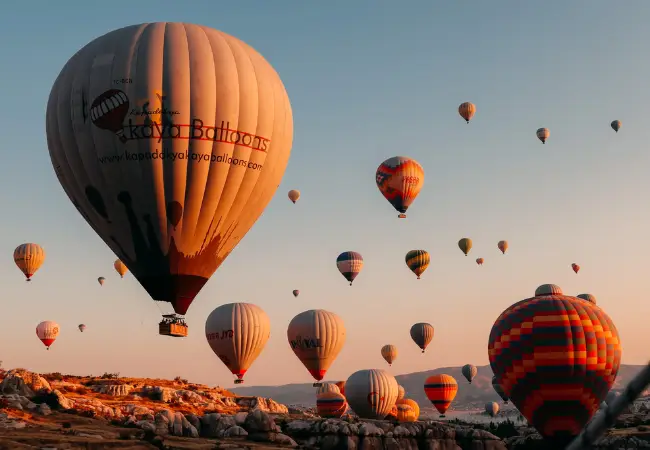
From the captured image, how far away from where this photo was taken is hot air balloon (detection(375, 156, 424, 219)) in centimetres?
→ 6956

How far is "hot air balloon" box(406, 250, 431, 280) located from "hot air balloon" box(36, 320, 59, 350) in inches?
1670

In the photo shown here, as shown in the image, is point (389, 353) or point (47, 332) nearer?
point (47, 332)

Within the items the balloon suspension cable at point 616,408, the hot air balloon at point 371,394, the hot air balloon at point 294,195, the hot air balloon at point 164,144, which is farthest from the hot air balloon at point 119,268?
the balloon suspension cable at point 616,408

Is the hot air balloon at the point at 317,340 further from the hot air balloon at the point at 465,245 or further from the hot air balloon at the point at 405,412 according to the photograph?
the hot air balloon at the point at 465,245

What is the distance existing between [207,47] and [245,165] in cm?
572

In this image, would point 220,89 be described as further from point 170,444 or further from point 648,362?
point 648,362

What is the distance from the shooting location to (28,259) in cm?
7938

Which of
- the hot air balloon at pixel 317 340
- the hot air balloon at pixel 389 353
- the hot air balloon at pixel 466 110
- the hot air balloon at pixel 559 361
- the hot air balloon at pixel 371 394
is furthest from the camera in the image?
the hot air balloon at pixel 389 353

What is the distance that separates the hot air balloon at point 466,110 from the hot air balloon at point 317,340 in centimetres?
2539

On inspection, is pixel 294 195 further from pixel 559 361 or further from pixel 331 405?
pixel 559 361

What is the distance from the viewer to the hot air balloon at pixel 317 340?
75.0 meters

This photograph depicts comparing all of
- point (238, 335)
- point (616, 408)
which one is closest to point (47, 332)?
point (238, 335)

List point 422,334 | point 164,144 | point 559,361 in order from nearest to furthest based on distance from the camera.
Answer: point 164,144
point 559,361
point 422,334

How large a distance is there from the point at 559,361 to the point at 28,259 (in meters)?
57.6
